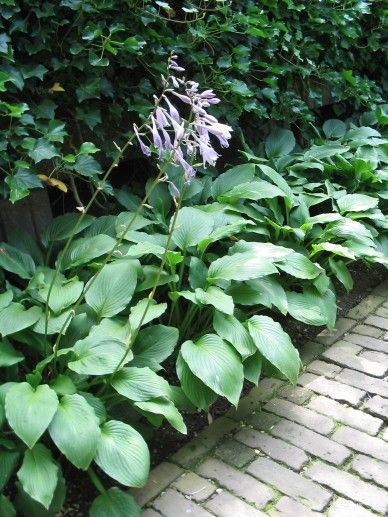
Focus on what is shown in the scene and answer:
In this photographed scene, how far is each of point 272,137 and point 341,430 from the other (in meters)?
2.34

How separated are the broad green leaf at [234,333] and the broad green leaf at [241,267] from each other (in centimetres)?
18

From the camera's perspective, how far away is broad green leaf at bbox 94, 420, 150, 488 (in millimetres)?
1950

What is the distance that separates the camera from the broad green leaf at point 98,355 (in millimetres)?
2158

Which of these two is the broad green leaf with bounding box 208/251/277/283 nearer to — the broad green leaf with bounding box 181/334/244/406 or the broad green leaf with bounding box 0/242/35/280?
the broad green leaf with bounding box 181/334/244/406

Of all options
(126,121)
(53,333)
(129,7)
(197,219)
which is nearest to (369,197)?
(197,219)

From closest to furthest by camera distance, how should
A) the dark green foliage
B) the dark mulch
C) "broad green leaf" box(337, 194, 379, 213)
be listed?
1. the dark mulch
2. the dark green foliage
3. "broad green leaf" box(337, 194, 379, 213)

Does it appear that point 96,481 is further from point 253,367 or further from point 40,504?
point 253,367

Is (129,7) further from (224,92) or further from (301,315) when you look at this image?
(301,315)

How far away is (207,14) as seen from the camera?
11.9 ft

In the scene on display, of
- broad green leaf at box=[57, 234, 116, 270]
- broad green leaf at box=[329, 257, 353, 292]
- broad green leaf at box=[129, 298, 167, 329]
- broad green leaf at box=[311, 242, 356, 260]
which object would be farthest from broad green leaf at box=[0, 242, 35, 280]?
broad green leaf at box=[329, 257, 353, 292]

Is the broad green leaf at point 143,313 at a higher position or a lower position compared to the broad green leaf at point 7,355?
higher

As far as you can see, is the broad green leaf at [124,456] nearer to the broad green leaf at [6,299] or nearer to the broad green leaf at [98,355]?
the broad green leaf at [98,355]

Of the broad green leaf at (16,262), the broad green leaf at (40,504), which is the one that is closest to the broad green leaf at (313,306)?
the broad green leaf at (16,262)

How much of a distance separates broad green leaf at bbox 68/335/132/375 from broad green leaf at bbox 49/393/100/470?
0.46ft
